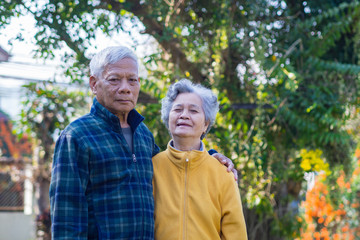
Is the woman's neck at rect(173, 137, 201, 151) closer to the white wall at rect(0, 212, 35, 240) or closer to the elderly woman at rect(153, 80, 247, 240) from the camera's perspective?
the elderly woman at rect(153, 80, 247, 240)

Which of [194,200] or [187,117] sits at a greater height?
[187,117]

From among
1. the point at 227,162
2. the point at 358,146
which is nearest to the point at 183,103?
the point at 227,162

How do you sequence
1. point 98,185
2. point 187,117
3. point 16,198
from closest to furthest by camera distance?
point 98,185
point 187,117
point 16,198

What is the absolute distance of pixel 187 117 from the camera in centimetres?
193

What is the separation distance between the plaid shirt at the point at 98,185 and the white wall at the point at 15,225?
8014 millimetres

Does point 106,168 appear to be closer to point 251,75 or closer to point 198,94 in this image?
point 198,94

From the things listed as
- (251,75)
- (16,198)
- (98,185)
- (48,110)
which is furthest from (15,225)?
(98,185)

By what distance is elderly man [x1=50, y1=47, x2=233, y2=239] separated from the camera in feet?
4.96

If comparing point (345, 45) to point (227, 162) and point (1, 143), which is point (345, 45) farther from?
point (1, 143)

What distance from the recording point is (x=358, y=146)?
4289 millimetres

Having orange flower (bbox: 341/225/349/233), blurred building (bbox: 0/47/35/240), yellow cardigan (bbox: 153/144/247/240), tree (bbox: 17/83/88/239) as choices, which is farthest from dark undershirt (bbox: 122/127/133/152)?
blurred building (bbox: 0/47/35/240)

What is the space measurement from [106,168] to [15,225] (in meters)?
8.40

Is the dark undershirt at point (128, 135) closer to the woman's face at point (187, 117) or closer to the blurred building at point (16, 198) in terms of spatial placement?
the woman's face at point (187, 117)

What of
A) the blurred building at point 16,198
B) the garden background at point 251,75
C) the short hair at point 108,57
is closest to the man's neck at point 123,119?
the short hair at point 108,57
